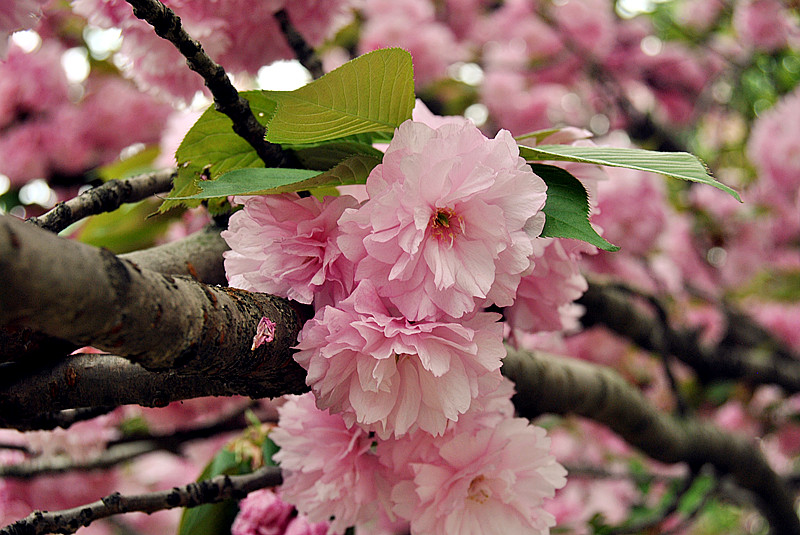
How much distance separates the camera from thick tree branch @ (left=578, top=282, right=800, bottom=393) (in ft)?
3.69

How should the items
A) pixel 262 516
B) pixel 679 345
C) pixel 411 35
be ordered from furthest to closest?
pixel 411 35
pixel 679 345
pixel 262 516

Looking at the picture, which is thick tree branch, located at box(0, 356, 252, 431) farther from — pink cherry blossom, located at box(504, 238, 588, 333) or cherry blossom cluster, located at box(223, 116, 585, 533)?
pink cherry blossom, located at box(504, 238, 588, 333)

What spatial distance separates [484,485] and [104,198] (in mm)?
381

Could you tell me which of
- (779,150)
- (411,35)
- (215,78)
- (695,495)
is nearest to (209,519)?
(215,78)

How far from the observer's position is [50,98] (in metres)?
1.34

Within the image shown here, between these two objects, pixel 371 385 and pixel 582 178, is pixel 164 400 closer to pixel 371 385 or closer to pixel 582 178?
pixel 371 385

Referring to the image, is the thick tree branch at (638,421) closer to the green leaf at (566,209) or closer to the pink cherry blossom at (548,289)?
the pink cherry blossom at (548,289)

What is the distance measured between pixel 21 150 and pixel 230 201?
1041mm

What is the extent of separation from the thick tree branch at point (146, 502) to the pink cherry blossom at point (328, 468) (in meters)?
0.06

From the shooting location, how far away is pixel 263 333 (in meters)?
0.37

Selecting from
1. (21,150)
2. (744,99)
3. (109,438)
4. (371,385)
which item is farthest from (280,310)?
(744,99)

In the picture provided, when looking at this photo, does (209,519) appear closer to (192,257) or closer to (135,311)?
(192,257)

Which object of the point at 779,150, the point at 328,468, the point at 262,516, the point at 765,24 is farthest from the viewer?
the point at 765,24

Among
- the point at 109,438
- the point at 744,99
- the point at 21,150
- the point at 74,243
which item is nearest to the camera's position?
the point at 74,243
